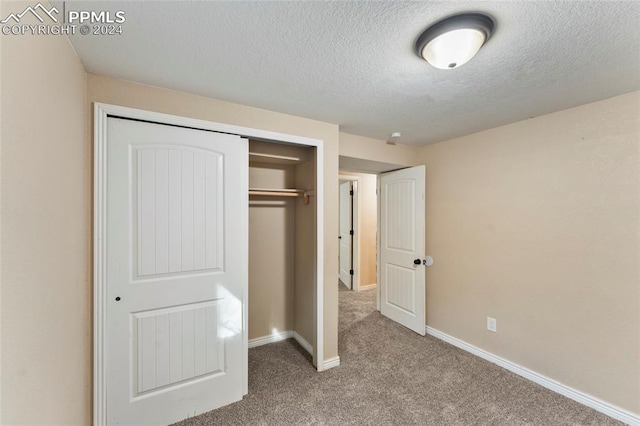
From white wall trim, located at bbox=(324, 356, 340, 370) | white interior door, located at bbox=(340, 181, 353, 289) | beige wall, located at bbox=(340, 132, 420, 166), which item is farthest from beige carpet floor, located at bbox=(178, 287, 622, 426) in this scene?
white interior door, located at bbox=(340, 181, 353, 289)

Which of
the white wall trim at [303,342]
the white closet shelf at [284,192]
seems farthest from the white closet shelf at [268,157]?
the white wall trim at [303,342]

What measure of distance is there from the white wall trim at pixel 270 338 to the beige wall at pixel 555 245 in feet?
6.05

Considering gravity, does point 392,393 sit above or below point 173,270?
below

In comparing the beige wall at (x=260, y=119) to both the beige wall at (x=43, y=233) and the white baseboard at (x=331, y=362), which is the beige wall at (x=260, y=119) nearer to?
the white baseboard at (x=331, y=362)

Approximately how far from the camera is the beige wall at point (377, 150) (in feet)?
9.10

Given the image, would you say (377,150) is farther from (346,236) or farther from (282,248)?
(346,236)

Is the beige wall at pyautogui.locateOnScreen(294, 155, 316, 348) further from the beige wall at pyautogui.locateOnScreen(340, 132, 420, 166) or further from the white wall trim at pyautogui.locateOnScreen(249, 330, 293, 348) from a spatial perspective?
the beige wall at pyautogui.locateOnScreen(340, 132, 420, 166)

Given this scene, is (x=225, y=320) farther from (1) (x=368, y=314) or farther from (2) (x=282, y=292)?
(1) (x=368, y=314)

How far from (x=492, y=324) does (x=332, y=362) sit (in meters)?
1.63

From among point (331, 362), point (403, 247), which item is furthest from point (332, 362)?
point (403, 247)

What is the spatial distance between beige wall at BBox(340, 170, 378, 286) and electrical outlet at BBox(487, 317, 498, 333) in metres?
2.49

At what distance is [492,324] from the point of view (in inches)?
99.5

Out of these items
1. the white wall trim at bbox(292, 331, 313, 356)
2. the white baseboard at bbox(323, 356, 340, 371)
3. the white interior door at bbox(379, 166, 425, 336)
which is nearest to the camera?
the white baseboard at bbox(323, 356, 340, 371)

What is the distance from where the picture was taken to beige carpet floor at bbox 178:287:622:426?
70.0 inches
